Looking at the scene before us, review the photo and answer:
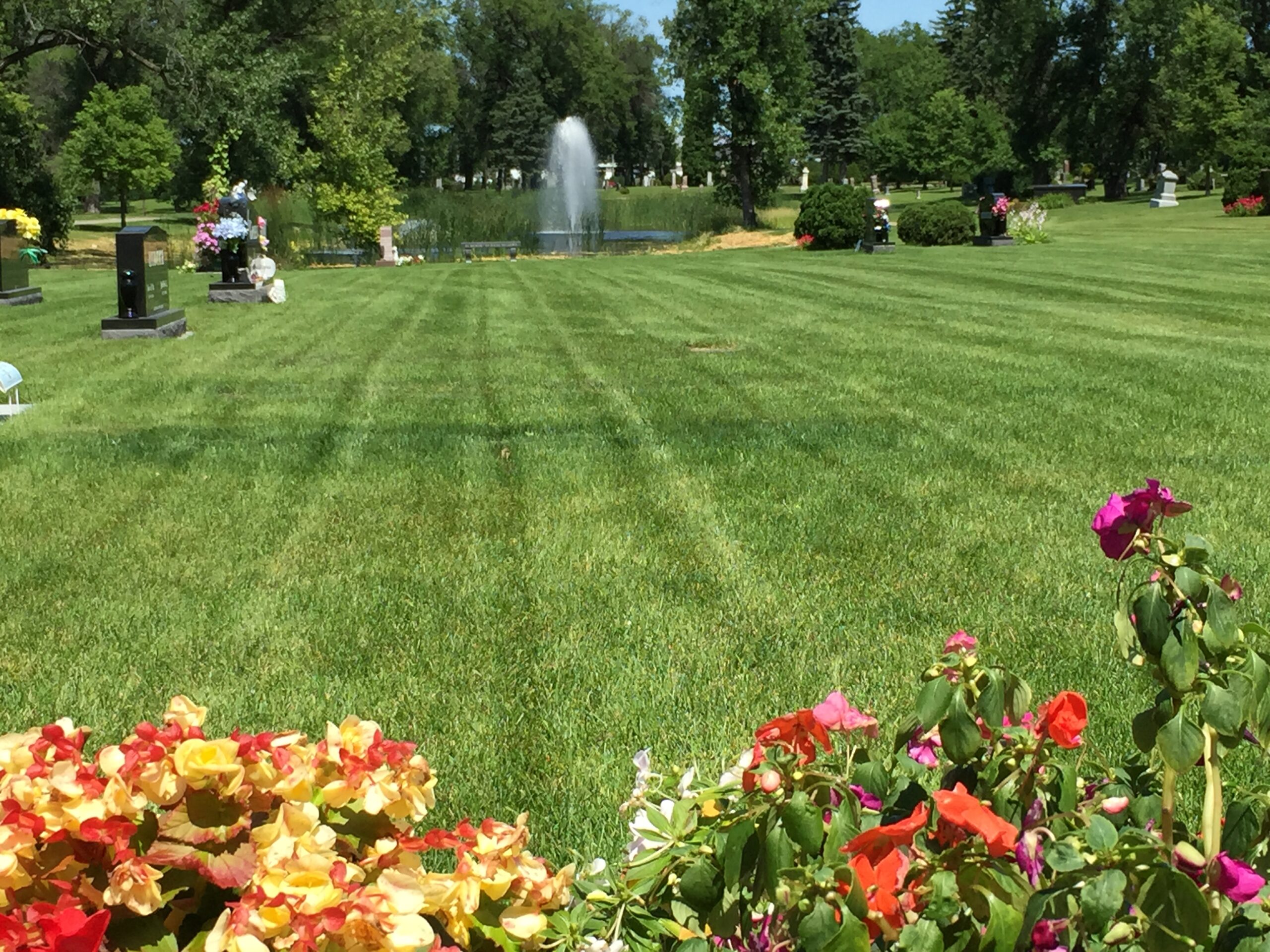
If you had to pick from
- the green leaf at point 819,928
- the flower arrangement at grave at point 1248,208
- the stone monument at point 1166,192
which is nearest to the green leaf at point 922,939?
the green leaf at point 819,928

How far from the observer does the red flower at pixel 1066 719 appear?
173 cm

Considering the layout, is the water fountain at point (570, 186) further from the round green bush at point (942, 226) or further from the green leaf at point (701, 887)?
the green leaf at point (701, 887)

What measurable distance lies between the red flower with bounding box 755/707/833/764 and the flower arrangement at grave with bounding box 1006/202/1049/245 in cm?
3030

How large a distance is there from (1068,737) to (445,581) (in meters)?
3.74

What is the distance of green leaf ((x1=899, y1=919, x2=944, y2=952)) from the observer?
146 cm

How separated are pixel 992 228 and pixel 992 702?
3011 centimetres

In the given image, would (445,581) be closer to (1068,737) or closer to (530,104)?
(1068,737)

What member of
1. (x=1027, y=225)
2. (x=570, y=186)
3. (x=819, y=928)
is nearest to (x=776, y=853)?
(x=819, y=928)

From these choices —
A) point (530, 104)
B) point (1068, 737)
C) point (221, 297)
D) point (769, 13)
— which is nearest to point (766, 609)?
point (1068, 737)

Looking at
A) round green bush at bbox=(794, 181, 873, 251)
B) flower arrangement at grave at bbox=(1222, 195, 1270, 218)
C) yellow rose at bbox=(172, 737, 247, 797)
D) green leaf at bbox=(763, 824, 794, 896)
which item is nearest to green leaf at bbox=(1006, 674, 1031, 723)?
green leaf at bbox=(763, 824, 794, 896)

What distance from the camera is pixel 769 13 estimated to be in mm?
51188

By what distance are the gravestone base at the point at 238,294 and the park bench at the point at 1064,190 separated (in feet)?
173

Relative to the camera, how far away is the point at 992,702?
5.55ft

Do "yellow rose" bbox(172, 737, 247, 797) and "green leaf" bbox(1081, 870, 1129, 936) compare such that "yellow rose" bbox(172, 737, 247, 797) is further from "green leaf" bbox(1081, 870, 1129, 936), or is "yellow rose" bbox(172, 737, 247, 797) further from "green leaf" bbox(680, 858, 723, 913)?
"green leaf" bbox(1081, 870, 1129, 936)
